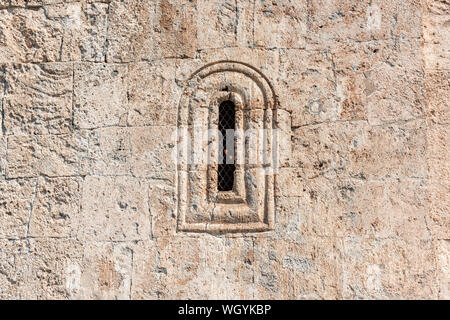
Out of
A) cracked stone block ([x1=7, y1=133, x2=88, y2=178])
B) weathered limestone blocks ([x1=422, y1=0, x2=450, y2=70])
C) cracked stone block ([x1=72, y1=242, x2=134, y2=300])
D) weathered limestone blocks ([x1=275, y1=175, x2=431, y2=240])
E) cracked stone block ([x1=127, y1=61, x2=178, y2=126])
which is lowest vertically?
cracked stone block ([x1=72, y1=242, x2=134, y2=300])

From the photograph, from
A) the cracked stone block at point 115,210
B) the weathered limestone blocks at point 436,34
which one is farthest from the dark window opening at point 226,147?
the weathered limestone blocks at point 436,34

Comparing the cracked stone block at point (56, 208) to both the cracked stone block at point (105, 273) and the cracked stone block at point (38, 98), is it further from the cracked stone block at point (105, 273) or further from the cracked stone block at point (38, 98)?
the cracked stone block at point (38, 98)

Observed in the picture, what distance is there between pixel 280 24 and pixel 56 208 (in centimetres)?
226

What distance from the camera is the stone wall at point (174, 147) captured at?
167 inches

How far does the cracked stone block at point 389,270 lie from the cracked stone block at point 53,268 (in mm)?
2032

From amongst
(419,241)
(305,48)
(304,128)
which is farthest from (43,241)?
(419,241)

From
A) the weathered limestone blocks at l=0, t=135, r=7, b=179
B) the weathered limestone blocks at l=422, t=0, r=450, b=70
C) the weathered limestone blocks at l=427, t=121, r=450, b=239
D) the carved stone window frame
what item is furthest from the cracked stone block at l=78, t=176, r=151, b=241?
the weathered limestone blocks at l=422, t=0, r=450, b=70

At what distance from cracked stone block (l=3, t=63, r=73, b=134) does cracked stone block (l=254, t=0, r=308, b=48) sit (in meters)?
1.57

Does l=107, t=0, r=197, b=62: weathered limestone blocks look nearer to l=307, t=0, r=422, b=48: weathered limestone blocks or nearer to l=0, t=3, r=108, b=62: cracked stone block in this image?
l=0, t=3, r=108, b=62: cracked stone block

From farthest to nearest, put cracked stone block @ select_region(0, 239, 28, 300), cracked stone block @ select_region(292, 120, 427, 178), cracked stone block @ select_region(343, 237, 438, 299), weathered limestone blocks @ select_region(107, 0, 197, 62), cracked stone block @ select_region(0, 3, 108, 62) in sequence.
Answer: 1. cracked stone block @ select_region(0, 3, 108, 62)
2. weathered limestone blocks @ select_region(107, 0, 197, 62)
3. cracked stone block @ select_region(0, 239, 28, 300)
4. cracked stone block @ select_region(292, 120, 427, 178)
5. cracked stone block @ select_region(343, 237, 438, 299)

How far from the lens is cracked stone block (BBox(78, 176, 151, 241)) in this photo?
14.5ft

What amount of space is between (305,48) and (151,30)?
1224mm
